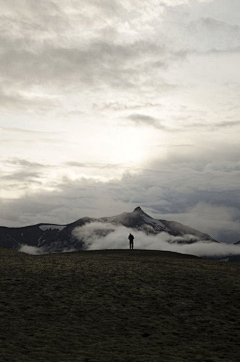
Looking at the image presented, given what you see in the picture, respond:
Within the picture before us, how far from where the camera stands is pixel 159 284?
103 feet

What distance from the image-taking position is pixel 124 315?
23.7 meters

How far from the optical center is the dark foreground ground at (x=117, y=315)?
17.1 meters

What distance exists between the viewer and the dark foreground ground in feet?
56.2

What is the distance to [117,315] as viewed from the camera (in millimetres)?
23609

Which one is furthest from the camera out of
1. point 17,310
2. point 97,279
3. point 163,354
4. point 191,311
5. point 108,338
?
point 97,279

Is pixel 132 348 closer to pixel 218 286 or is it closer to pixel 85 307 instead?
pixel 85 307

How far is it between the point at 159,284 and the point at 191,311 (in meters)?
6.28

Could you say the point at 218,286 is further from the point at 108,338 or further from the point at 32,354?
the point at 32,354

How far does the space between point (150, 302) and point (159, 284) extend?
16.6 ft

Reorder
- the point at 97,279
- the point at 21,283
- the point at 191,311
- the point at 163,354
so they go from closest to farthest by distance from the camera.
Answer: the point at 163,354 → the point at 191,311 → the point at 21,283 → the point at 97,279

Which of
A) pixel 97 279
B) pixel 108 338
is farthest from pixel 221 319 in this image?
pixel 97 279

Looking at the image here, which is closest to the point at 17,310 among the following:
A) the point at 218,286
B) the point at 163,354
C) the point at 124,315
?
the point at 124,315

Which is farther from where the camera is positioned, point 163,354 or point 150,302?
point 150,302

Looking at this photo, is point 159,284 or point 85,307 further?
point 159,284
